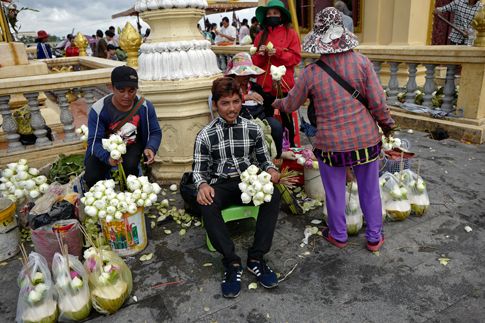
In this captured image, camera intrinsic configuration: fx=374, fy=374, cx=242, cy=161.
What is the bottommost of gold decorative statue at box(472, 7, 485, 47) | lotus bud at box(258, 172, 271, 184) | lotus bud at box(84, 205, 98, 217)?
lotus bud at box(84, 205, 98, 217)

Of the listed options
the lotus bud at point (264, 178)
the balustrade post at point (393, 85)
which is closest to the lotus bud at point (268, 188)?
the lotus bud at point (264, 178)

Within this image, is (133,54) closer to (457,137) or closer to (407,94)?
(407,94)

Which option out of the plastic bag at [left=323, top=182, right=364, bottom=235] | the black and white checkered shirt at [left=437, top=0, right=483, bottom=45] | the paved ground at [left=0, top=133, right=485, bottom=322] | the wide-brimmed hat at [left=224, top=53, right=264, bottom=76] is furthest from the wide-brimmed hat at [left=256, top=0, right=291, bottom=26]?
the black and white checkered shirt at [left=437, top=0, right=483, bottom=45]

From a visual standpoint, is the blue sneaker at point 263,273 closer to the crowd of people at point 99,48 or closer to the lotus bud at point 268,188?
the lotus bud at point 268,188

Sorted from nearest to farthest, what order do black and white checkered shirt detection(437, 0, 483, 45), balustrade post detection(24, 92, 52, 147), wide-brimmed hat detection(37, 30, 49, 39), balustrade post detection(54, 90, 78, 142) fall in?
balustrade post detection(24, 92, 52, 147), balustrade post detection(54, 90, 78, 142), black and white checkered shirt detection(437, 0, 483, 45), wide-brimmed hat detection(37, 30, 49, 39)

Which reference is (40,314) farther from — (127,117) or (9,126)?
(9,126)

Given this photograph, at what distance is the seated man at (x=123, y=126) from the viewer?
3.31 meters

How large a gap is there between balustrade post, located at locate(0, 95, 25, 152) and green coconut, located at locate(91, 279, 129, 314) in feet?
10.3

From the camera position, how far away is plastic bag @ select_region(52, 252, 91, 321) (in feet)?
8.01

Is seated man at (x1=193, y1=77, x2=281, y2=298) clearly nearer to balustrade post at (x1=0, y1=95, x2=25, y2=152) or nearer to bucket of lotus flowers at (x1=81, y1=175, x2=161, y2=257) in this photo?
bucket of lotus flowers at (x1=81, y1=175, x2=161, y2=257)

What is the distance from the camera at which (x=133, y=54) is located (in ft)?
18.1

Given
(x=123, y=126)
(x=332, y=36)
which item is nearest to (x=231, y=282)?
(x=123, y=126)

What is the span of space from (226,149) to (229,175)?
219 millimetres

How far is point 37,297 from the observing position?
236cm
